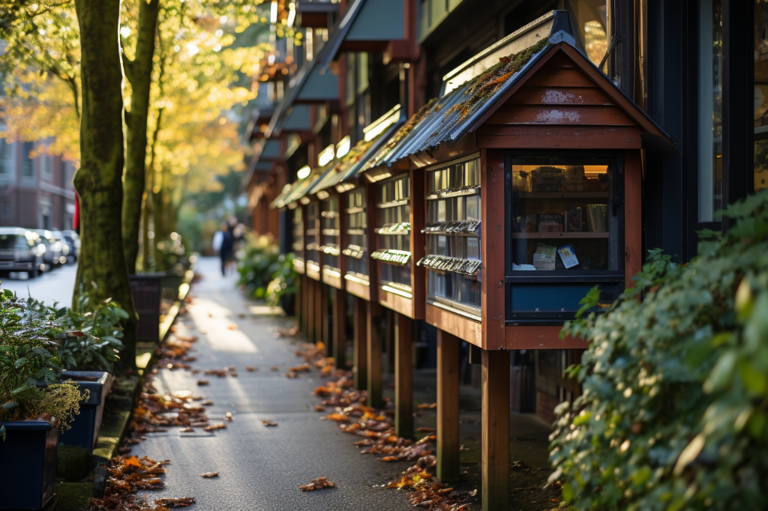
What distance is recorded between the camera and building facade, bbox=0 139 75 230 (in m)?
45.1

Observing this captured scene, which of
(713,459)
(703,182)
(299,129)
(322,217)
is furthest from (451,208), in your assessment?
(299,129)

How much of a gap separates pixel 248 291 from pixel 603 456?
23666 mm

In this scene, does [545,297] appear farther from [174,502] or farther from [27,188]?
[27,188]

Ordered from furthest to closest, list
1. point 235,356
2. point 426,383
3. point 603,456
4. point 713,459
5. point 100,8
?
point 235,356 → point 426,383 → point 100,8 → point 603,456 → point 713,459

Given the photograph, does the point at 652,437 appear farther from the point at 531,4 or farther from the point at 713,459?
the point at 531,4

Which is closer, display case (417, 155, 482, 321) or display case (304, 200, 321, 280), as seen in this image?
display case (417, 155, 482, 321)

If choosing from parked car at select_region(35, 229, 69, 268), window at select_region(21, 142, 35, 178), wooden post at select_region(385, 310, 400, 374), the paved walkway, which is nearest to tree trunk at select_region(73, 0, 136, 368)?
the paved walkway

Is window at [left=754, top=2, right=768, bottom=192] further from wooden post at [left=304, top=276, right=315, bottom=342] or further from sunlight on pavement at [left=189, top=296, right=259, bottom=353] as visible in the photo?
wooden post at [left=304, top=276, right=315, bottom=342]

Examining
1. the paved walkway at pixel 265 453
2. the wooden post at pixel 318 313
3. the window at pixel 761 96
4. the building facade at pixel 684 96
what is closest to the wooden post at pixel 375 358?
the paved walkway at pixel 265 453

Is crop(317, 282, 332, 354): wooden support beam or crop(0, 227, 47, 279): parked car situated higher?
crop(0, 227, 47, 279): parked car

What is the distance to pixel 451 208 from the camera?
667 centimetres

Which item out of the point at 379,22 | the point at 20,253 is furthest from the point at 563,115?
the point at 20,253

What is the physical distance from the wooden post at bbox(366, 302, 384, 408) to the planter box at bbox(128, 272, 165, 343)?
191 inches

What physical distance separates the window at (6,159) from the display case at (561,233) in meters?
42.8
